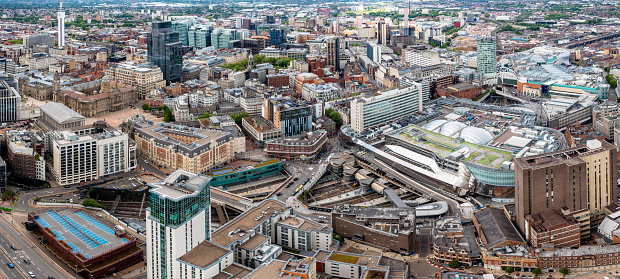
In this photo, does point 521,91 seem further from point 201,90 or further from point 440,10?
point 440,10

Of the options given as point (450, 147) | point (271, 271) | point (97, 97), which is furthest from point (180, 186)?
point (97, 97)

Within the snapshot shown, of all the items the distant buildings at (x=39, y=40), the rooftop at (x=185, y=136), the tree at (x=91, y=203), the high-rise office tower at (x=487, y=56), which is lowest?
the tree at (x=91, y=203)

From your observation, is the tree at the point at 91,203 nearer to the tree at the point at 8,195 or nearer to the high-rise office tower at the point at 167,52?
the tree at the point at 8,195

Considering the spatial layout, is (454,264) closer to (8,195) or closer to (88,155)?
(88,155)

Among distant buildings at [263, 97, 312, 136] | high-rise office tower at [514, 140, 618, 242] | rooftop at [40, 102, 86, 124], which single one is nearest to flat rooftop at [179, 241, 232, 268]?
high-rise office tower at [514, 140, 618, 242]

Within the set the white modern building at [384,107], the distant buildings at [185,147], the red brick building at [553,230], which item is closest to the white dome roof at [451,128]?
the white modern building at [384,107]

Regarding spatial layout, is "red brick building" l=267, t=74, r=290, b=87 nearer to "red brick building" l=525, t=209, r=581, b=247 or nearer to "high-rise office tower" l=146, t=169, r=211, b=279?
"red brick building" l=525, t=209, r=581, b=247
